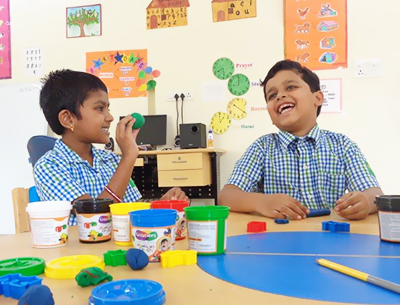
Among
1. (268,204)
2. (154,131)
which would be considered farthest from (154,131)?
(268,204)

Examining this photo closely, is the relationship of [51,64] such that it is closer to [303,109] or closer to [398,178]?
[303,109]

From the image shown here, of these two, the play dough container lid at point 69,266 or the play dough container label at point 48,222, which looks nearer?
the play dough container lid at point 69,266

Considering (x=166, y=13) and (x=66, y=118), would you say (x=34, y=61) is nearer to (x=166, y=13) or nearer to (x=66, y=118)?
(x=166, y=13)

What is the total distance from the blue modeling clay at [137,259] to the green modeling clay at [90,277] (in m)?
0.06

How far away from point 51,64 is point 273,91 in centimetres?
262

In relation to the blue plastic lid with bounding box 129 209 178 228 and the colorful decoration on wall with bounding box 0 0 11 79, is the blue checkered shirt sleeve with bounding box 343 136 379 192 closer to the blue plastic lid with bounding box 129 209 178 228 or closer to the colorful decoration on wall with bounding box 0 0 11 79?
the blue plastic lid with bounding box 129 209 178 228

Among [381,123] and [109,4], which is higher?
[109,4]

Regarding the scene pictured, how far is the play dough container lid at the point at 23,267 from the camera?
530 millimetres

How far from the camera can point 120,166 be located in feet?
4.17

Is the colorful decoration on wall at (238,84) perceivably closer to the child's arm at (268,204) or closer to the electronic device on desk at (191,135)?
the electronic device on desk at (191,135)

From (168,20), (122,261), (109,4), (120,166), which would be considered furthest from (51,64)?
(122,261)

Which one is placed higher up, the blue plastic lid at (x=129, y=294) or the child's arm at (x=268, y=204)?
the blue plastic lid at (x=129, y=294)

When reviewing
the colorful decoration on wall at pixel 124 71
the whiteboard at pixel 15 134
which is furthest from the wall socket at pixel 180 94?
the whiteboard at pixel 15 134

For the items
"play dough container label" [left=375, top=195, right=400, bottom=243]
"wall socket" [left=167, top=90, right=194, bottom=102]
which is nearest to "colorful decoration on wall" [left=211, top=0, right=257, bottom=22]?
"wall socket" [left=167, top=90, right=194, bottom=102]
